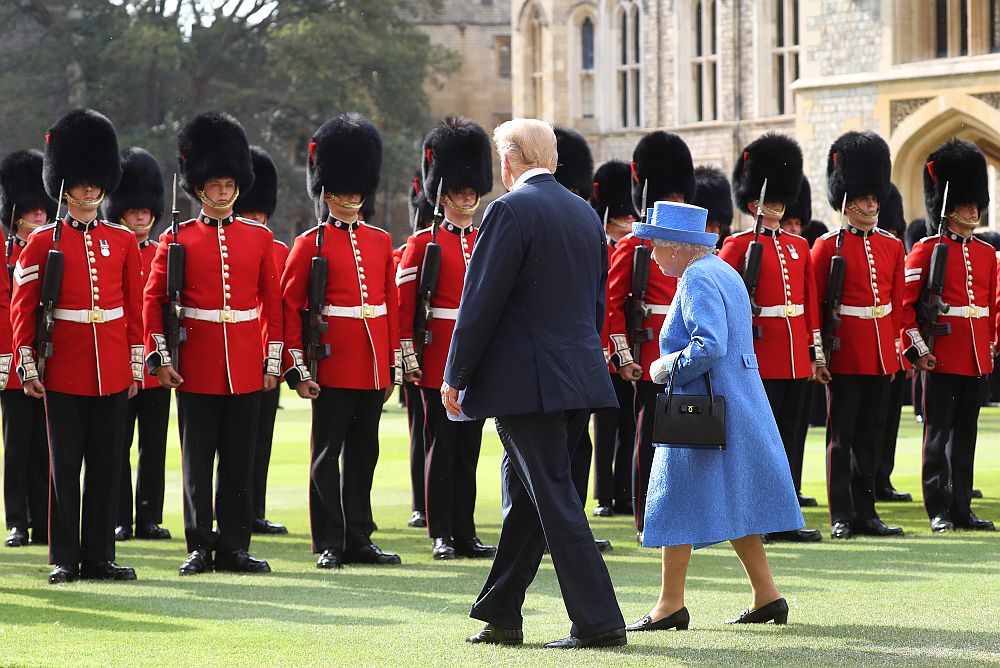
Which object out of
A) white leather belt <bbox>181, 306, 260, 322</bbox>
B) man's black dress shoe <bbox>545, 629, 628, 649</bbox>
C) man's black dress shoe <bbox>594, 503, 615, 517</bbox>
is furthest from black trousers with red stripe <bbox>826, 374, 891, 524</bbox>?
man's black dress shoe <bbox>545, 629, 628, 649</bbox>

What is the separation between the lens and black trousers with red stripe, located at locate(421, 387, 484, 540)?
7.72 meters

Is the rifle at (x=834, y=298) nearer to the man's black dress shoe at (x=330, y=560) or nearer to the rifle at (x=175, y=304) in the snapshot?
the man's black dress shoe at (x=330, y=560)

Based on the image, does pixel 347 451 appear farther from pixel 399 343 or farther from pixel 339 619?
pixel 339 619

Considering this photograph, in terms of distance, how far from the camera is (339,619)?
6.07 m

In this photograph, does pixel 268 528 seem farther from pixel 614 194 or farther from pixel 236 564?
pixel 614 194

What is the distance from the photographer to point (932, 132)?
69.7 ft

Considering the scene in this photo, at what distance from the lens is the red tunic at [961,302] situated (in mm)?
8531

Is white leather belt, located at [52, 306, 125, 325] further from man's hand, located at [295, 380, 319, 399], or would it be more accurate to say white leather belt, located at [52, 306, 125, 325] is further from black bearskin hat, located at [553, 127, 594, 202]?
black bearskin hat, located at [553, 127, 594, 202]

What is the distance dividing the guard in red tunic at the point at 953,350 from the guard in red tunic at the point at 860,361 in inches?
6.3

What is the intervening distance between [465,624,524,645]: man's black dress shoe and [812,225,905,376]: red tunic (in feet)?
10.9

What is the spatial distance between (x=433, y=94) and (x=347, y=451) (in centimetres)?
4163

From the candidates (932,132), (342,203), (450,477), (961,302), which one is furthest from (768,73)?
(450,477)

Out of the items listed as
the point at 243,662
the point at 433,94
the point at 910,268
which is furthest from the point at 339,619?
the point at 433,94

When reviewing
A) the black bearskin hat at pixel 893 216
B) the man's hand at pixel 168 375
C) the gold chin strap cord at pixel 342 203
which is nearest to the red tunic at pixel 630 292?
the gold chin strap cord at pixel 342 203
